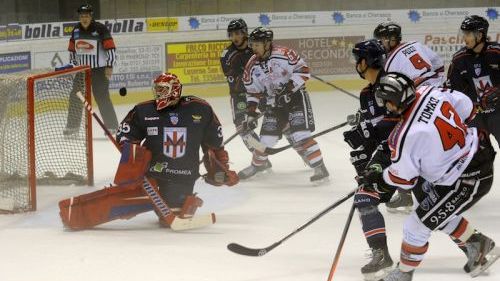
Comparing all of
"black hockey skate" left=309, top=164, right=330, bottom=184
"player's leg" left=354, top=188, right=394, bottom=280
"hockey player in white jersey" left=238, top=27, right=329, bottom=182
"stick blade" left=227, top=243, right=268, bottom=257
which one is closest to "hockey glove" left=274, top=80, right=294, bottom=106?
"hockey player in white jersey" left=238, top=27, right=329, bottom=182

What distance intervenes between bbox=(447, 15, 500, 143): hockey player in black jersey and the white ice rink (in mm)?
572

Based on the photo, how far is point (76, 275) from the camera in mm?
4383

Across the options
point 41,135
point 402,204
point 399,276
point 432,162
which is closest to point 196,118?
point 402,204

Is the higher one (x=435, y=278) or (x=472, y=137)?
(x=472, y=137)

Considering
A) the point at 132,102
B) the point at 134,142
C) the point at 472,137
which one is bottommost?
the point at 132,102

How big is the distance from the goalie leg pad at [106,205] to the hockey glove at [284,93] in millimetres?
1770

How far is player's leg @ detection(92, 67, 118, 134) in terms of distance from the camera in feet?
29.0

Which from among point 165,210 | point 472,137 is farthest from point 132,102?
point 472,137

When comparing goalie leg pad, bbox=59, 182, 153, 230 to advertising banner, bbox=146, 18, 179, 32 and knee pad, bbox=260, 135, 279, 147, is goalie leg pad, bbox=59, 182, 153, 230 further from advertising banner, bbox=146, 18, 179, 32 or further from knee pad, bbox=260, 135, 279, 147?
advertising banner, bbox=146, 18, 179, 32

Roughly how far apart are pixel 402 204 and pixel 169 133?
4.95 ft

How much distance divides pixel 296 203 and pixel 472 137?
7.52 ft

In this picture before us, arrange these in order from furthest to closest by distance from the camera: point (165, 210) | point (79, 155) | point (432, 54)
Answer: point (79, 155) → point (432, 54) → point (165, 210)

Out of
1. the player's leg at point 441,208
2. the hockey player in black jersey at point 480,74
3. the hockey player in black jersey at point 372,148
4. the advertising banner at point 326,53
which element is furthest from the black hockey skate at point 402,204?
the advertising banner at point 326,53

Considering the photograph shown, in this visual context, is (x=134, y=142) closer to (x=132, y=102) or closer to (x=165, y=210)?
(x=165, y=210)
